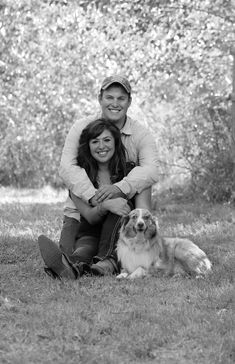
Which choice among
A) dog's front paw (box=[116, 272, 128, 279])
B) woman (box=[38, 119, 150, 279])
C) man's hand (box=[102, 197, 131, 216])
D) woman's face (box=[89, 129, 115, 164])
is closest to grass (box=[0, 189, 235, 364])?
dog's front paw (box=[116, 272, 128, 279])

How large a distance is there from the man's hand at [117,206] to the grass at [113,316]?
22.9 inches

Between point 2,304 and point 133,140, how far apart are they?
242 cm

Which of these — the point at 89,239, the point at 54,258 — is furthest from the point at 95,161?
the point at 54,258

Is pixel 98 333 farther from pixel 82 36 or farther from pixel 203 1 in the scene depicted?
pixel 82 36

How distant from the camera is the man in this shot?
6340mm

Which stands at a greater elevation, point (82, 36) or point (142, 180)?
point (82, 36)

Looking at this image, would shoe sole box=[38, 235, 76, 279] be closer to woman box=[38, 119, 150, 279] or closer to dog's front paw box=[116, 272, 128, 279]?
woman box=[38, 119, 150, 279]

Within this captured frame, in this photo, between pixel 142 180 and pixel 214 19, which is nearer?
pixel 142 180

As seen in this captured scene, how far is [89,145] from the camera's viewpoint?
21.5ft

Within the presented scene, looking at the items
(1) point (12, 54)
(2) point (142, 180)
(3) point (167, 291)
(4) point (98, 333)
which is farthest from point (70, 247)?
(1) point (12, 54)

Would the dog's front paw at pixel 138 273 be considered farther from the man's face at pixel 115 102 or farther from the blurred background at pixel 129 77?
the blurred background at pixel 129 77

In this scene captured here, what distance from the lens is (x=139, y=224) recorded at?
5945mm

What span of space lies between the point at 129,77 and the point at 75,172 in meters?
6.25

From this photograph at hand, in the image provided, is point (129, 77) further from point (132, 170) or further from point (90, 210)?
point (90, 210)
